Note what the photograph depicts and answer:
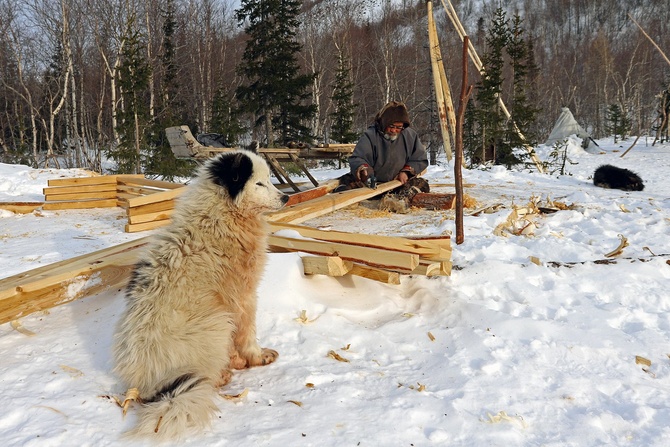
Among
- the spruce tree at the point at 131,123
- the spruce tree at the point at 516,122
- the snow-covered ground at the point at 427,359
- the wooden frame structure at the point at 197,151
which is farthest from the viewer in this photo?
the spruce tree at the point at 516,122

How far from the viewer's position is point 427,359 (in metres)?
2.65

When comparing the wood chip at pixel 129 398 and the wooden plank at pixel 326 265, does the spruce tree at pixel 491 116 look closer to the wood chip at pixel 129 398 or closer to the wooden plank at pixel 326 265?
the wooden plank at pixel 326 265

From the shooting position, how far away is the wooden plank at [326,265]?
3414 millimetres

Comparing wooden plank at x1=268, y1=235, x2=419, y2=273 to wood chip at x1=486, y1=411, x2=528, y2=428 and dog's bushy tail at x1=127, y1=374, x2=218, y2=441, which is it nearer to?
wood chip at x1=486, y1=411, x2=528, y2=428

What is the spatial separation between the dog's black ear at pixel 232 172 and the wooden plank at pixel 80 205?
21.4 ft

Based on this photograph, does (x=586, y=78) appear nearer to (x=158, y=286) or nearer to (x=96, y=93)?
(x=96, y=93)

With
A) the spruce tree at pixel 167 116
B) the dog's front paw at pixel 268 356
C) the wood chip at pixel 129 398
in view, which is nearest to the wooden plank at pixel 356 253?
the dog's front paw at pixel 268 356

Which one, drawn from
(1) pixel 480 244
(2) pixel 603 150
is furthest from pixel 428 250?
(2) pixel 603 150

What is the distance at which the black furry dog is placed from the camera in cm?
996

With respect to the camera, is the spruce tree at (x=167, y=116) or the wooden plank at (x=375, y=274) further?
the spruce tree at (x=167, y=116)

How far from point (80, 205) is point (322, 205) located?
487 centimetres

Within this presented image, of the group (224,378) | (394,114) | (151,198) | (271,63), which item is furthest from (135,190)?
(271,63)

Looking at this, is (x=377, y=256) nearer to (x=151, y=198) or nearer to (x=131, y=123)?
(x=151, y=198)

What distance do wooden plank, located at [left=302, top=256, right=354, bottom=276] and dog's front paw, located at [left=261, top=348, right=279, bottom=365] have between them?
942 millimetres
